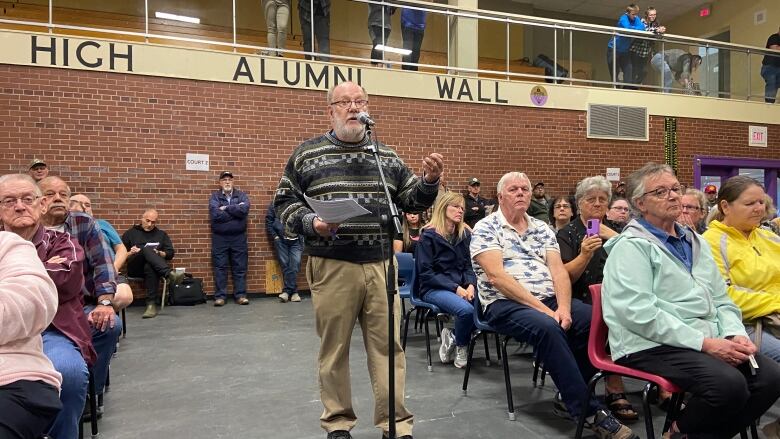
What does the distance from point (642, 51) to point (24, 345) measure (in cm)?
998

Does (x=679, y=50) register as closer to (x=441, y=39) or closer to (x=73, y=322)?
(x=441, y=39)

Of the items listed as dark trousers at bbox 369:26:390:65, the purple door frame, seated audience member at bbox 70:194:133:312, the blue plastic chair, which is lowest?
the blue plastic chair

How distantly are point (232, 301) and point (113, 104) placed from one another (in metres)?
2.97

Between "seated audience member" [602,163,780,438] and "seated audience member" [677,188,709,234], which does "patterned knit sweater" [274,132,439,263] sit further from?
"seated audience member" [677,188,709,234]

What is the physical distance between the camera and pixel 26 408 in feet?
5.74

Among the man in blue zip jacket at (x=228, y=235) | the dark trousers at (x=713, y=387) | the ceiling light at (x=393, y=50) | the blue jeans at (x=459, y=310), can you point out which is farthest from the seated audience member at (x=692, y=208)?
the man in blue zip jacket at (x=228, y=235)

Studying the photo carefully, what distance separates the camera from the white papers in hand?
2.03m

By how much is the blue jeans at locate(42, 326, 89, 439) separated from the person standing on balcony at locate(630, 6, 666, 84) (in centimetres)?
964

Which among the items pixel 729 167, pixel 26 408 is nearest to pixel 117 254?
pixel 26 408

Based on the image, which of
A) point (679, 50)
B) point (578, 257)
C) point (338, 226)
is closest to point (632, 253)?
point (578, 257)

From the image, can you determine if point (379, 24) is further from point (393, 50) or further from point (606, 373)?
point (606, 373)

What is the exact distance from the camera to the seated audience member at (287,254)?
7418 mm

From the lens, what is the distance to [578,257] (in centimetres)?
321

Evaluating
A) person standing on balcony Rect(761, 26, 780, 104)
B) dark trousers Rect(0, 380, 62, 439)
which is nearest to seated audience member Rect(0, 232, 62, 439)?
dark trousers Rect(0, 380, 62, 439)
